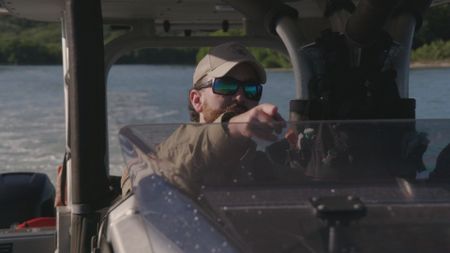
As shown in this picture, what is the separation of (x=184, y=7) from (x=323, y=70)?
1.18 m

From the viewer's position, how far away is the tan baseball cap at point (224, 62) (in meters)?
1.98

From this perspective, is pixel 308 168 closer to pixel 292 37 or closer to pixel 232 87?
pixel 232 87

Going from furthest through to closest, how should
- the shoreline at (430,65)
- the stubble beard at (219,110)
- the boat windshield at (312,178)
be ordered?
the shoreline at (430,65) → the stubble beard at (219,110) → the boat windshield at (312,178)

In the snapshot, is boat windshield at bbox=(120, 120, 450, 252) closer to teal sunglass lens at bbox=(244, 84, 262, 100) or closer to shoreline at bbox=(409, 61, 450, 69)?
teal sunglass lens at bbox=(244, 84, 262, 100)

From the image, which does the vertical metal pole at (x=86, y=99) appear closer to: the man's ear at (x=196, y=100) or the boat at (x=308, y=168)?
the boat at (x=308, y=168)

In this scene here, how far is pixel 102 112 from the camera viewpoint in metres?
1.77

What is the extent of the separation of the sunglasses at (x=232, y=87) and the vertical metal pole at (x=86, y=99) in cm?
28

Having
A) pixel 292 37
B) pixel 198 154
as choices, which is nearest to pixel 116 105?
pixel 292 37

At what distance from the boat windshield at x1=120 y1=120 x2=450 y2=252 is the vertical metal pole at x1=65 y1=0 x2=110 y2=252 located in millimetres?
168

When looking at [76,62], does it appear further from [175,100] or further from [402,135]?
[175,100]

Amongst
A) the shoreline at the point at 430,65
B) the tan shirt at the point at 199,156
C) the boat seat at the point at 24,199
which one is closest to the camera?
the tan shirt at the point at 199,156

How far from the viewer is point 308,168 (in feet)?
5.13

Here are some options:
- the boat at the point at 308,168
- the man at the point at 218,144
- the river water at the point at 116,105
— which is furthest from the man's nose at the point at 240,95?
the river water at the point at 116,105

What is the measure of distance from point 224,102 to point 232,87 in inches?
1.8
